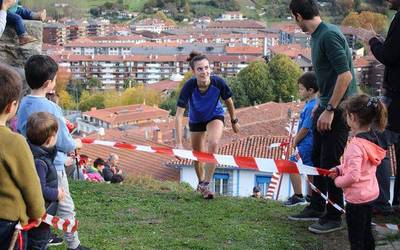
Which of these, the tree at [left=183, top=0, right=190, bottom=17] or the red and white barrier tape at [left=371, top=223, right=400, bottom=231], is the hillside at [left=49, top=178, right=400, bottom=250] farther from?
the tree at [left=183, top=0, right=190, bottom=17]

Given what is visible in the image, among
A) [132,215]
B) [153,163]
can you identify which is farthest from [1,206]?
[153,163]

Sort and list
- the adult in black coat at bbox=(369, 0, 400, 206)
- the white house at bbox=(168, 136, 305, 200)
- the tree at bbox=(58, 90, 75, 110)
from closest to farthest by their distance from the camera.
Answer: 1. the adult in black coat at bbox=(369, 0, 400, 206)
2. the white house at bbox=(168, 136, 305, 200)
3. the tree at bbox=(58, 90, 75, 110)

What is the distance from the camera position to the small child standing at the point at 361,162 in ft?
15.6

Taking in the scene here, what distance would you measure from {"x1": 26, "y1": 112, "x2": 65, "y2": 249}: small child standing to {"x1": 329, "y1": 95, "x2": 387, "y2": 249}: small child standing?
199 centimetres

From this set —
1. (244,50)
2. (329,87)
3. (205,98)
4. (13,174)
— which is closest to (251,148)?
(205,98)

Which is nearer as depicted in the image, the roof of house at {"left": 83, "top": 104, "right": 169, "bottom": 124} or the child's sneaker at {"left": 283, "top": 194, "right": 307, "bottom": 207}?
the child's sneaker at {"left": 283, "top": 194, "right": 307, "bottom": 207}

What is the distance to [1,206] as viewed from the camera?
12.0 ft

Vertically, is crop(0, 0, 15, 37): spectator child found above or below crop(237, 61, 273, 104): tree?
above

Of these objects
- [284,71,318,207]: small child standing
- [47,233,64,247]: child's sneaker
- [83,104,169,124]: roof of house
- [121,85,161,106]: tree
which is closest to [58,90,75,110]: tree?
[121,85,161,106]: tree

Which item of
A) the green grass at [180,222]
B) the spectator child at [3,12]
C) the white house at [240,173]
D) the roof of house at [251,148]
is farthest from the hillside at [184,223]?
the roof of house at [251,148]

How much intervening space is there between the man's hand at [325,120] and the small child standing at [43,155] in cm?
222

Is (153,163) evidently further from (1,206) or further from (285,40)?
(285,40)

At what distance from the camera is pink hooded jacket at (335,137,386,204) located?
A: 473 centimetres

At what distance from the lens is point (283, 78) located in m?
73.8
